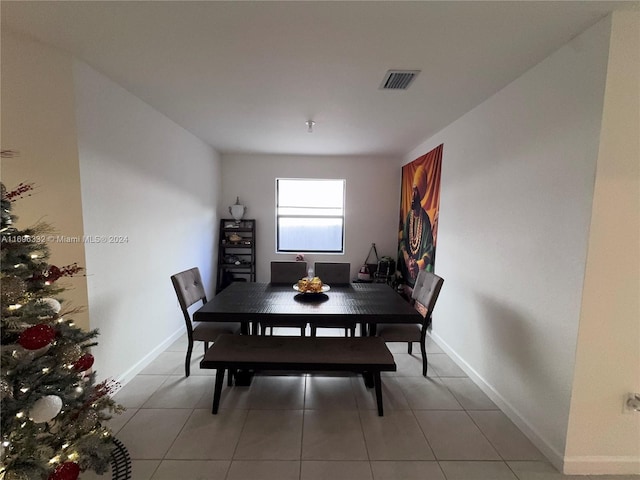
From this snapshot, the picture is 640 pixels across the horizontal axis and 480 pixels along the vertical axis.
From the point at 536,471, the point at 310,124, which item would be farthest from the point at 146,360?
the point at 536,471

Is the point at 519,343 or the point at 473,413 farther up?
the point at 519,343

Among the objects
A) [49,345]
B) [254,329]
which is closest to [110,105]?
[49,345]

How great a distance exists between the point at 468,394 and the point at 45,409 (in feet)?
8.59

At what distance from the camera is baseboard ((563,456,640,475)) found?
62.3 inches

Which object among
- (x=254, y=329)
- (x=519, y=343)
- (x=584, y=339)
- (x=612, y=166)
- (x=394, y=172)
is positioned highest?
(x=394, y=172)

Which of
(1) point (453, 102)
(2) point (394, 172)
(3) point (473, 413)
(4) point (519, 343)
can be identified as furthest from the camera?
(2) point (394, 172)

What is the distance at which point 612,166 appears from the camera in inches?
56.1

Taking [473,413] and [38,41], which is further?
[473,413]

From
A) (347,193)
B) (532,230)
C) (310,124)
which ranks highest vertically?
(310,124)

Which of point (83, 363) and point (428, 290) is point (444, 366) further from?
point (83, 363)

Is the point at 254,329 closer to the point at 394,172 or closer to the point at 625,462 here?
the point at 625,462

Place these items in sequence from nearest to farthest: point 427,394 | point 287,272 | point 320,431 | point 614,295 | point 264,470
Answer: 1. point 614,295
2. point 264,470
3. point 320,431
4. point 427,394
5. point 287,272

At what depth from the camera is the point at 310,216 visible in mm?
4957

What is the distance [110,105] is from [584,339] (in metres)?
3.42
